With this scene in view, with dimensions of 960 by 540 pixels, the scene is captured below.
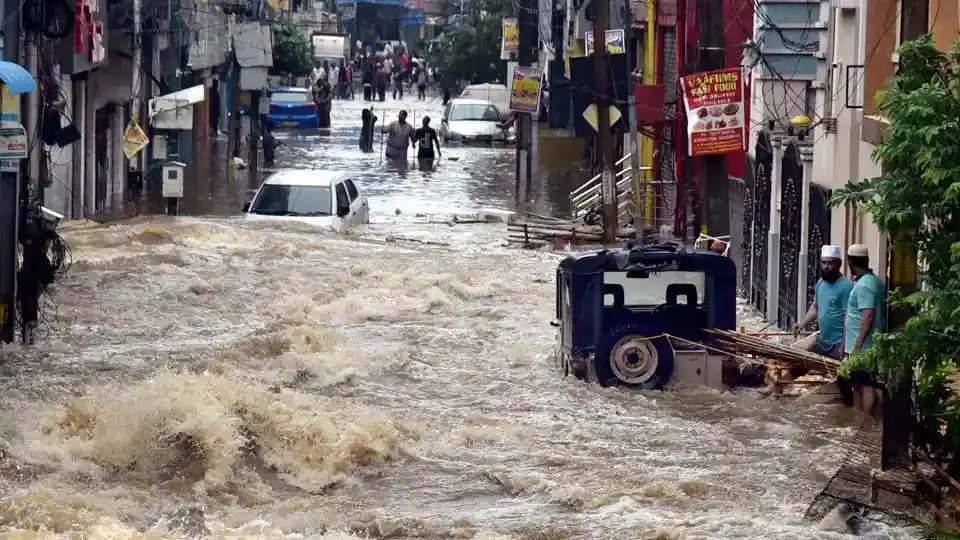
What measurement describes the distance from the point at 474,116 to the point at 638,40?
575 inches

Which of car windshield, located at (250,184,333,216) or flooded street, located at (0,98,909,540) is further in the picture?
car windshield, located at (250,184,333,216)

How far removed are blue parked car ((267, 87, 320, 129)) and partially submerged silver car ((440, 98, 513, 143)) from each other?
16.2 feet

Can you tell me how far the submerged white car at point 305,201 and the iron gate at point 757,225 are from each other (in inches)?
271

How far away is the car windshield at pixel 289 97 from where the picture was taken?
55.8 metres

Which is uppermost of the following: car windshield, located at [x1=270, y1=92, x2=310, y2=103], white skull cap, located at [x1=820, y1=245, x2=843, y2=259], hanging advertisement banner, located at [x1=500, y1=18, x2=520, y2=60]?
hanging advertisement banner, located at [x1=500, y1=18, x2=520, y2=60]

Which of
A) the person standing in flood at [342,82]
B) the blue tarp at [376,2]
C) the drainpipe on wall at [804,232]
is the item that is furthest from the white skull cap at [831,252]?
the blue tarp at [376,2]

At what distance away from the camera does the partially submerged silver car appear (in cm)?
5156

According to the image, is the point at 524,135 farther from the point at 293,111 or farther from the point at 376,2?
the point at 376,2

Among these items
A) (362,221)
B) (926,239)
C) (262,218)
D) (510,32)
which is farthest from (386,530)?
(510,32)

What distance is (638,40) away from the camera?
38.6m

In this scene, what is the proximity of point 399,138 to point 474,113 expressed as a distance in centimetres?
812

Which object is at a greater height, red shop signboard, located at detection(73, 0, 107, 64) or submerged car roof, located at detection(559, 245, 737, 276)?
red shop signboard, located at detection(73, 0, 107, 64)

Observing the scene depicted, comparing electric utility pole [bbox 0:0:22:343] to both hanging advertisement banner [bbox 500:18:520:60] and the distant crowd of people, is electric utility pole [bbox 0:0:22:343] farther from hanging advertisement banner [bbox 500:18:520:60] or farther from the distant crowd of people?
the distant crowd of people

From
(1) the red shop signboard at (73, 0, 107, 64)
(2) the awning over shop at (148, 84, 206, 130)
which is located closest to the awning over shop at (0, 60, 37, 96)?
(1) the red shop signboard at (73, 0, 107, 64)
